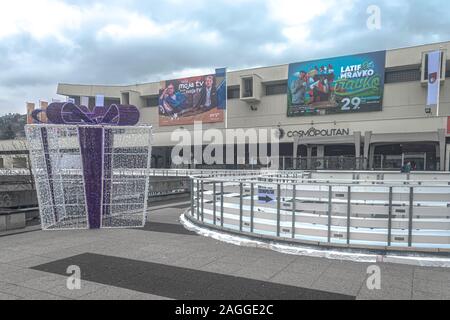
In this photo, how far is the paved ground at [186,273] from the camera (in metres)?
4.64

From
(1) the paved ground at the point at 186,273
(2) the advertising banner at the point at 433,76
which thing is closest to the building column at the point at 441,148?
(2) the advertising banner at the point at 433,76

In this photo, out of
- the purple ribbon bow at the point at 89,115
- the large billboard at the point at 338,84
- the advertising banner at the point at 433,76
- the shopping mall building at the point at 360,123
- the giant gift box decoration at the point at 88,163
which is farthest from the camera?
the large billboard at the point at 338,84

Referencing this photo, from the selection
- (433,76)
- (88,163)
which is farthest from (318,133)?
(88,163)

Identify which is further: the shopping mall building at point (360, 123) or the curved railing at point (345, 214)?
the shopping mall building at point (360, 123)

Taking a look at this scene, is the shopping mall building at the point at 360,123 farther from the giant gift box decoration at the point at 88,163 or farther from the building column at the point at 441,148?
the giant gift box decoration at the point at 88,163

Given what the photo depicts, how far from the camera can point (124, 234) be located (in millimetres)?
8367

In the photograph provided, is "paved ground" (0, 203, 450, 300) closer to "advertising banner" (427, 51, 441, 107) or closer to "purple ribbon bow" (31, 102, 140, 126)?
"purple ribbon bow" (31, 102, 140, 126)

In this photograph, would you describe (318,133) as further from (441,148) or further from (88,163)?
(88,163)

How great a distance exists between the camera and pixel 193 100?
53625mm

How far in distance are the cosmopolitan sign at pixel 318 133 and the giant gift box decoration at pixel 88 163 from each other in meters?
31.6

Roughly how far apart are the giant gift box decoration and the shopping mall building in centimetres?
2240

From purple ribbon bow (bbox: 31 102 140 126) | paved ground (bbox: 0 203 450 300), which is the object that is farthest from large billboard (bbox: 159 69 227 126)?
paved ground (bbox: 0 203 450 300)
